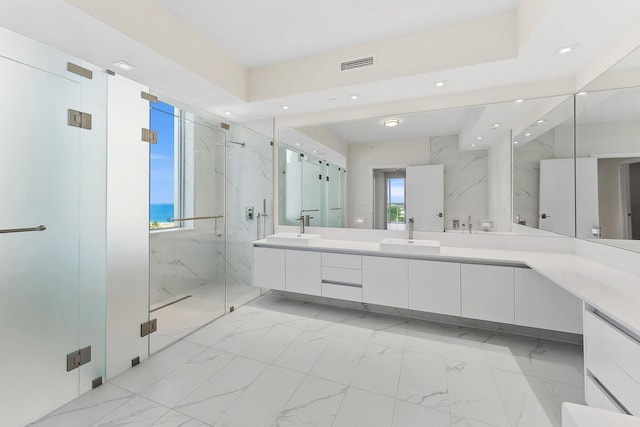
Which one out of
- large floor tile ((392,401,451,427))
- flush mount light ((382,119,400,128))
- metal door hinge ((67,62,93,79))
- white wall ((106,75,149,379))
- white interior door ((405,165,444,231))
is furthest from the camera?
flush mount light ((382,119,400,128))

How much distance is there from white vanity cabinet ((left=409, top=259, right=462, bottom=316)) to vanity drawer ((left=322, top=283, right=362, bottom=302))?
0.52 m

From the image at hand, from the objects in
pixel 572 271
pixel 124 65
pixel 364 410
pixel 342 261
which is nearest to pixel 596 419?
pixel 364 410

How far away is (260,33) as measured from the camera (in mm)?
2449

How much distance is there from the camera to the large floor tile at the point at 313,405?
5.03ft

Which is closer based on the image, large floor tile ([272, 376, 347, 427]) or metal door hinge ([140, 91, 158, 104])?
large floor tile ([272, 376, 347, 427])

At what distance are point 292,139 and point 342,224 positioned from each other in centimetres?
133

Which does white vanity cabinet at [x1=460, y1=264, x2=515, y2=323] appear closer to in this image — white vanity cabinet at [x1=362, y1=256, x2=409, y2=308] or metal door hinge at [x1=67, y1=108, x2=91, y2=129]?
white vanity cabinet at [x1=362, y1=256, x2=409, y2=308]

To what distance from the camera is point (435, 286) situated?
8.11ft

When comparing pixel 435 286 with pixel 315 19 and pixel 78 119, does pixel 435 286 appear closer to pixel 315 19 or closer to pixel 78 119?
pixel 315 19

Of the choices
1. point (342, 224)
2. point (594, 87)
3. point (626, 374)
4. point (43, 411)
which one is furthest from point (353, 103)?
point (43, 411)

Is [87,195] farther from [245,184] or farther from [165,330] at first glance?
[245,184]

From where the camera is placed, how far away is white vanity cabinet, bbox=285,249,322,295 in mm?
2953

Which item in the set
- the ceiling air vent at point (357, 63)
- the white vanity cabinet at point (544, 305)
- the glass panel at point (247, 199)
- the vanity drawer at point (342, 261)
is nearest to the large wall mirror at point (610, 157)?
the white vanity cabinet at point (544, 305)

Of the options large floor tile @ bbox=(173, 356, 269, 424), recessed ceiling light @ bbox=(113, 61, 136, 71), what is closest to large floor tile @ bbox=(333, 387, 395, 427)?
large floor tile @ bbox=(173, 356, 269, 424)
